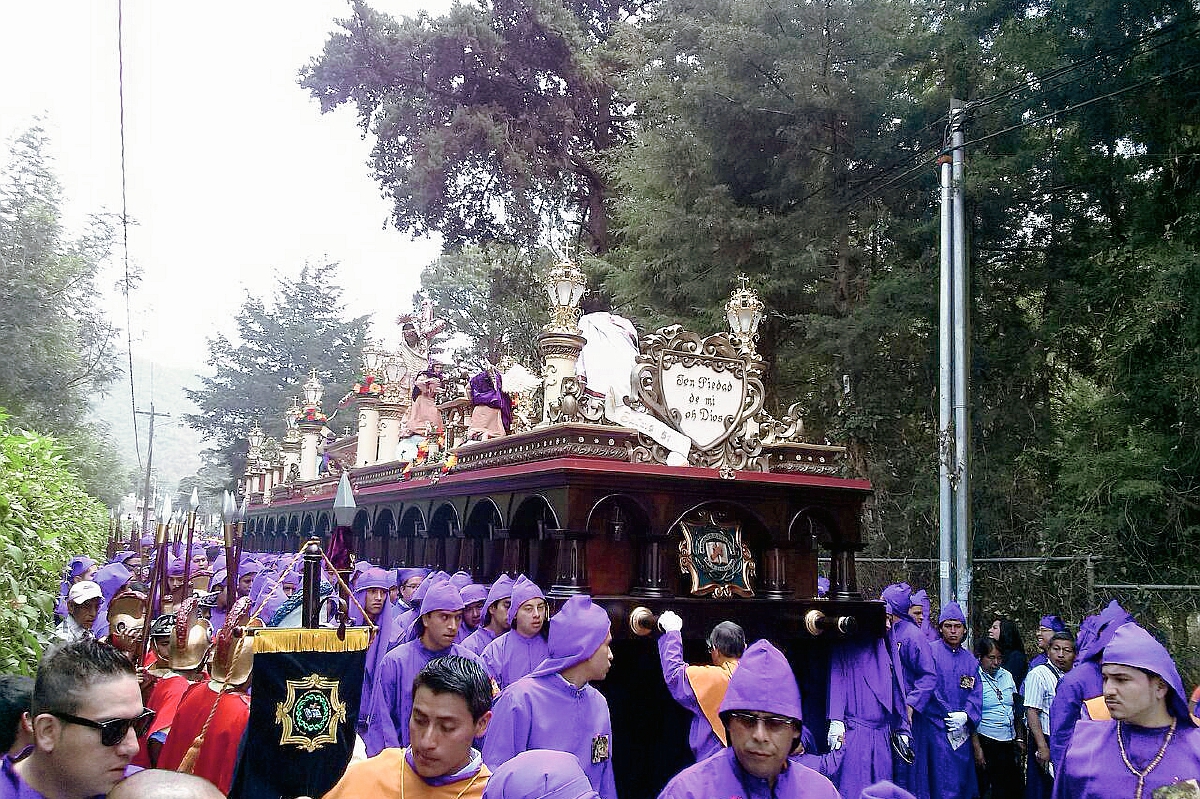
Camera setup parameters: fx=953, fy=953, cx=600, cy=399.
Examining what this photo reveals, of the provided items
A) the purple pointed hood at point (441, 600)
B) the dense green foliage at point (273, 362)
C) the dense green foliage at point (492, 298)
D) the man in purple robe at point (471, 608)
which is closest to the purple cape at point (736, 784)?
the purple pointed hood at point (441, 600)

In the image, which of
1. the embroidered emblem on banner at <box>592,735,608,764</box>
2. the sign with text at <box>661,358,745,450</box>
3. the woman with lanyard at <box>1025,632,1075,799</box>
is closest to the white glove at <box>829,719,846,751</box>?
the woman with lanyard at <box>1025,632,1075,799</box>

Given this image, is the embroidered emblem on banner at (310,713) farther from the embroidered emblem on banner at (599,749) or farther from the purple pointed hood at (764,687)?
the purple pointed hood at (764,687)

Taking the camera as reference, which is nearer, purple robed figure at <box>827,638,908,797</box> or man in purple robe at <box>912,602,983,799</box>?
purple robed figure at <box>827,638,908,797</box>

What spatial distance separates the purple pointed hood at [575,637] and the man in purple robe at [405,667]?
102 cm

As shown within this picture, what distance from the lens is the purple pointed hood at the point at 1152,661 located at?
4164mm

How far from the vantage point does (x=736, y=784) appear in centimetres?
336

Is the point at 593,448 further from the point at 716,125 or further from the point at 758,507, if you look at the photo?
the point at 716,125

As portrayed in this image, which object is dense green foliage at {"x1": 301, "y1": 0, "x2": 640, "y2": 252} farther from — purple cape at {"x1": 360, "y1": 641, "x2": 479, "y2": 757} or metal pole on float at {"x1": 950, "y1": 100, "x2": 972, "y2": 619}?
purple cape at {"x1": 360, "y1": 641, "x2": 479, "y2": 757}

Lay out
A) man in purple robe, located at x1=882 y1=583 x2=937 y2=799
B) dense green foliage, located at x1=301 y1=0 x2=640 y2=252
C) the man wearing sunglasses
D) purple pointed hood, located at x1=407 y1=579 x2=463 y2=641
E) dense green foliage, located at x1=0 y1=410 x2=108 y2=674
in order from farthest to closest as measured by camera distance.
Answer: dense green foliage, located at x1=301 y1=0 x2=640 y2=252
man in purple robe, located at x1=882 y1=583 x2=937 y2=799
purple pointed hood, located at x1=407 y1=579 x2=463 y2=641
dense green foliage, located at x1=0 y1=410 x2=108 y2=674
the man wearing sunglasses

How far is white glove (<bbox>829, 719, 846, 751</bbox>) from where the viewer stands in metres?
8.38

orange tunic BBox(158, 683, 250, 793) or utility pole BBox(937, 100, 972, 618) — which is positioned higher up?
utility pole BBox(937, 100, 972, 618)

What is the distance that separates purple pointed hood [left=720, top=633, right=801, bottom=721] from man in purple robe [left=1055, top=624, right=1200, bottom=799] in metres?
1.75

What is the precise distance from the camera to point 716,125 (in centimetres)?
1639

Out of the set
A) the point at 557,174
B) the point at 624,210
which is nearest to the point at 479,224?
the point at 557,174
